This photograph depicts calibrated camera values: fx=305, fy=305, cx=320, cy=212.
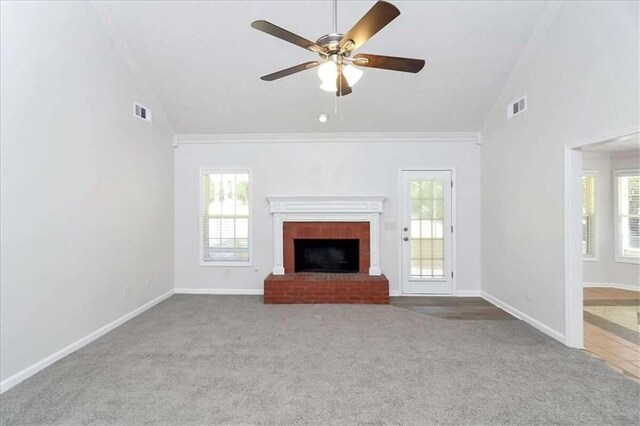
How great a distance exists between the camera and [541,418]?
2062 mm

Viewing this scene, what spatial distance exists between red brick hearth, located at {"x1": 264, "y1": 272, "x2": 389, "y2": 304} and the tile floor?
2.36 metres

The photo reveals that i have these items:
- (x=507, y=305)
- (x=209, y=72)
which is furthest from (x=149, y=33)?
(x=507, y=305)

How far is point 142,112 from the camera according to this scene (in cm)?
426

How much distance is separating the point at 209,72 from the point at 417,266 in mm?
4250

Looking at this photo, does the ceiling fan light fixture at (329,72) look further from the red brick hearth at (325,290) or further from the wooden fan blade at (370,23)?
the red brick hearth at (325,290)

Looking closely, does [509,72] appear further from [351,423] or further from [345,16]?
[351,423]

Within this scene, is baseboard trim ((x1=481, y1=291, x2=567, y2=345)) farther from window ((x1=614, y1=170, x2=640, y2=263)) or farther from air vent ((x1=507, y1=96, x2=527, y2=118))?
window ((x1=614, y1=170, x2=640, y2=263))

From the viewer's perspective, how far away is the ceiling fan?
1.75 meters

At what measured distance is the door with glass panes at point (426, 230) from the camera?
505 centimetres

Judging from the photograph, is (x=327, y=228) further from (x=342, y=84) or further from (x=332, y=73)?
(x=332, y=73)

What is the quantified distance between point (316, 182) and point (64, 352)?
3.76 metres

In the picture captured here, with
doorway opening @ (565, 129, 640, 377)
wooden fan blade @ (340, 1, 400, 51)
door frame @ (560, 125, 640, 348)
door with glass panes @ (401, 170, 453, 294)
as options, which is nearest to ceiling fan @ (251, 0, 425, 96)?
wooden fan blade @ (340, 1, 400, 51)

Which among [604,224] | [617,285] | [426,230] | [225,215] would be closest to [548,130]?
[426,230]

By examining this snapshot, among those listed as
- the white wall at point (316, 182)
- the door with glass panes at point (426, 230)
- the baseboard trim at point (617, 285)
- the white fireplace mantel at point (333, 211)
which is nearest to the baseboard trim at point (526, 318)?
the white wall at point (316, 182)
